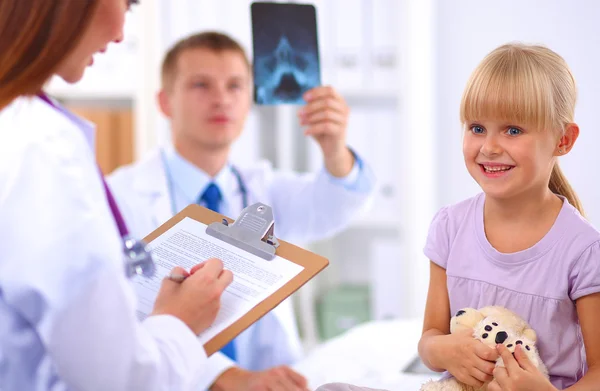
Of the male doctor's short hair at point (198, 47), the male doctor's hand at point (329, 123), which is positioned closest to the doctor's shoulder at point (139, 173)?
the male doctor's short hair at point (198, 47)

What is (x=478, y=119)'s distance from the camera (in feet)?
2.93

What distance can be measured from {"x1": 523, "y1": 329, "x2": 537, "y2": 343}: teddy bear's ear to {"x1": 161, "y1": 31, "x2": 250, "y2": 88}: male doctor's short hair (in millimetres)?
1190

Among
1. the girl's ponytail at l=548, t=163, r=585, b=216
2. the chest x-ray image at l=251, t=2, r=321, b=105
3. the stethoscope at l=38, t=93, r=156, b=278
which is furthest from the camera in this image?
the chest x-ray image at l=251, t=2, r=321, b=105

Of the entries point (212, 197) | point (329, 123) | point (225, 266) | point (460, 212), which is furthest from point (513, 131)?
point (212, 197)

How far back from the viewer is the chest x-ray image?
1.17 metres

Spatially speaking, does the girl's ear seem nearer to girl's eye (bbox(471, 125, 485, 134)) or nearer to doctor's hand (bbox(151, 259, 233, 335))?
girl's eye (bbox(471, 125, 485, 134))

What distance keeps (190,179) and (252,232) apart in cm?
86

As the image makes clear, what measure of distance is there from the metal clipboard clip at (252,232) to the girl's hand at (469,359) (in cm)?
26

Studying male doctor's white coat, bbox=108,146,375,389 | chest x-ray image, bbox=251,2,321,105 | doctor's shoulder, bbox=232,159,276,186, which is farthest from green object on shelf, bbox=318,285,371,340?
chest x-ray image, bbox=251,2,321,105

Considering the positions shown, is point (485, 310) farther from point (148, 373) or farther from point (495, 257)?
point (148, 373)

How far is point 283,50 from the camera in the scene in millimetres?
1199

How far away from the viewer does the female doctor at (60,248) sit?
0.71 meters

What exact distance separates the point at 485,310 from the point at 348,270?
1.78 m

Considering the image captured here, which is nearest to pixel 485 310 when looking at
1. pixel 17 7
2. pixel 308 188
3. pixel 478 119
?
pixel 478 119
